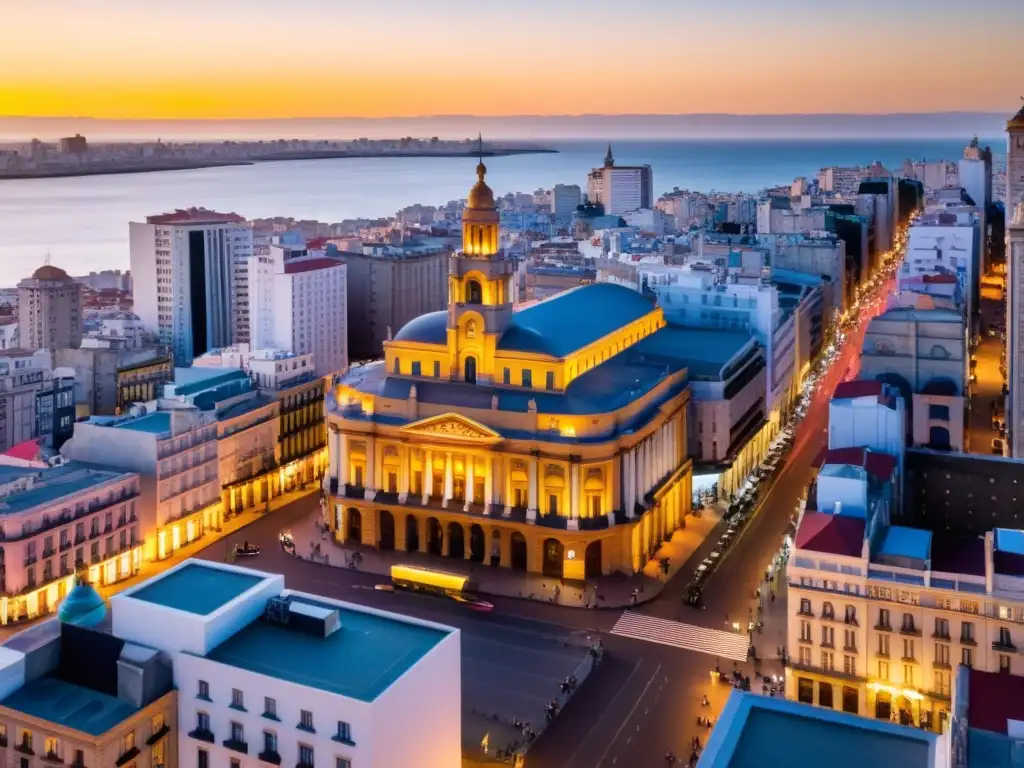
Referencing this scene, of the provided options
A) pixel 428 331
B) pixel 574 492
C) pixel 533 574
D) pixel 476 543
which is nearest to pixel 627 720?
pixel 533 574

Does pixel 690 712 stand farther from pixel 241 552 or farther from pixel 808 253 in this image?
pixel 808 253

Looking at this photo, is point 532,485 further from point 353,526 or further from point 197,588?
point 197,588

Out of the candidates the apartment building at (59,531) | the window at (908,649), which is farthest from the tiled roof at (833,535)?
the apartment building at (59,531)

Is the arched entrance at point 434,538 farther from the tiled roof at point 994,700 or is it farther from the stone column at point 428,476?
the tiled roof at point 994,700

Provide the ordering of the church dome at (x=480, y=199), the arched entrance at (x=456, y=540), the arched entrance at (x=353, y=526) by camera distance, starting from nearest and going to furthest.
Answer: the arched entrance at (x=456, y=540), the arched entrance at (x=353, y=526), the church dome at (x=480, y=199)

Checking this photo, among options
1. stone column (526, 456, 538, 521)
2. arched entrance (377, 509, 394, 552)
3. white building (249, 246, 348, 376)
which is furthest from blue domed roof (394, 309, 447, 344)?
white building (249, 246, 348, 376)

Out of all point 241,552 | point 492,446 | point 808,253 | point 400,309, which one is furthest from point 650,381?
point 808,253
